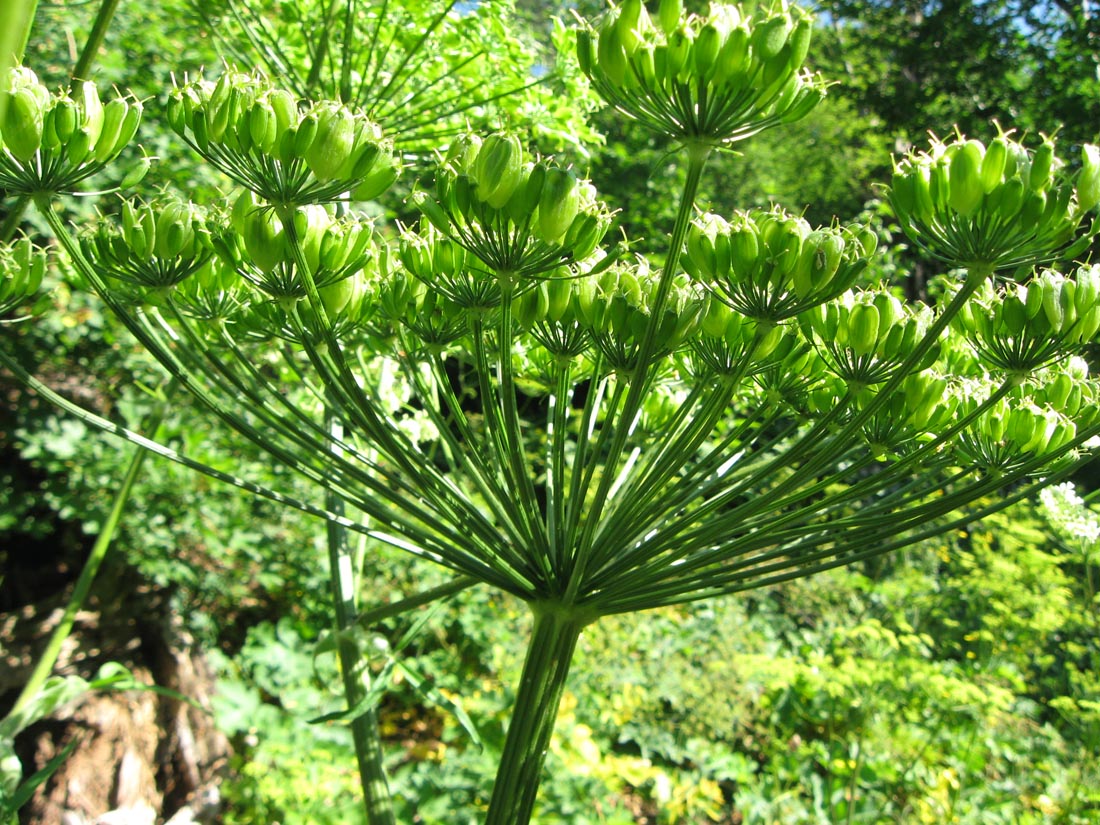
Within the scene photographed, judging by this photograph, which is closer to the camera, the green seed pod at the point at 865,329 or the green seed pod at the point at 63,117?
the green seed pod at the point at 63,117

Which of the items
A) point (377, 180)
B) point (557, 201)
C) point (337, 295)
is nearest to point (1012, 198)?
→ point (557, 201)

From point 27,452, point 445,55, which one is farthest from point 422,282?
point 27,452

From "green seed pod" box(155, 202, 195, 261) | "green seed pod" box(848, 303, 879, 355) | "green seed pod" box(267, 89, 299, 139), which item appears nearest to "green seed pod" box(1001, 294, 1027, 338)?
"green seed pod" box(848, 303, 879, 355)

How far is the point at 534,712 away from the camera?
3.45 ft

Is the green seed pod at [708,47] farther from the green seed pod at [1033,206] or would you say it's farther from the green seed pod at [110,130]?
the green seed pod at [110,130]

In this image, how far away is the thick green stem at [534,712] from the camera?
→ 3.43ft

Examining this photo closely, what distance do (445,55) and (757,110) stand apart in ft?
5.89

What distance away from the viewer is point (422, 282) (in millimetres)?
1031

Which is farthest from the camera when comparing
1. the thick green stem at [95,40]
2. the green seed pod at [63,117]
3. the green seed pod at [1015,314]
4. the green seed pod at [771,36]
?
the thick green stem at [95,40]

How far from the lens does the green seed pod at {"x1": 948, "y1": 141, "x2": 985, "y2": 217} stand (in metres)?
0.81

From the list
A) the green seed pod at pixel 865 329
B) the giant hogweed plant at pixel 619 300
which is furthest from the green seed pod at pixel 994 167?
the green seed pod at pixel 865 329

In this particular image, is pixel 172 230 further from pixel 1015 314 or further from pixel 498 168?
pixel 1015 314

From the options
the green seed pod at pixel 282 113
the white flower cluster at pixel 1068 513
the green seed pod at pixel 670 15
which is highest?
the white flower cluster at pixel 1068 513

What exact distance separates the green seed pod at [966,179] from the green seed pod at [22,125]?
0.90 m
